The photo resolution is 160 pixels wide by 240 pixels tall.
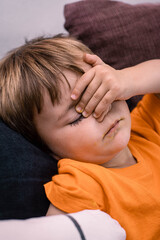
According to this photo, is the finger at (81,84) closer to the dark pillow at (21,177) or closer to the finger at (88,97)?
the finger at (88,97)

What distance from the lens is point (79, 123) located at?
75 cm

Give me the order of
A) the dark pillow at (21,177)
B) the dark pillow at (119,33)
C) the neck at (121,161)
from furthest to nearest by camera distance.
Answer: the dark pillow at (119,33) < the neck at (121,161) < the dark pillow at (21,177)

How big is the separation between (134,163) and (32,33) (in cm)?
91

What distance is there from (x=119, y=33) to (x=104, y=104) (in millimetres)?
460

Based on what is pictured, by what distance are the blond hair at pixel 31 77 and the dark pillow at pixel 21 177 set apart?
49mm

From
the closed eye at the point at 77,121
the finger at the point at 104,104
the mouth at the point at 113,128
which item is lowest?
the mouth at the point at 113,128

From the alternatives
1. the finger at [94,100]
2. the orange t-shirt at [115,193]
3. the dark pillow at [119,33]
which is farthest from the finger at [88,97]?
the dark pillow at [119,33]

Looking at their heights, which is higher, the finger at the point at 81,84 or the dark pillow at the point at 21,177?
the finger at the point at 81,84

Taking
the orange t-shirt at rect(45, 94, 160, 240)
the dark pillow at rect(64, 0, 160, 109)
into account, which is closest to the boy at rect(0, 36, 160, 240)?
the orange t-shirt at rect(45, 94, 160, 240)

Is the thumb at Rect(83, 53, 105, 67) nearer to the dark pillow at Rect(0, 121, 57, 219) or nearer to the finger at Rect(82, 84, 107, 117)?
the finger at Rect(82, 84, 107, 117)

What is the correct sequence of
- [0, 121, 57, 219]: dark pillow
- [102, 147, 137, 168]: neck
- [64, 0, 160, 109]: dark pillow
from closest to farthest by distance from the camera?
[0, 121, 57, 219]: dark pillow < [102, 147, 137, 168]: neck < [64, 0, 160, 109]: dark pillow

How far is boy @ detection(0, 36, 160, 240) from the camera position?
72 cm

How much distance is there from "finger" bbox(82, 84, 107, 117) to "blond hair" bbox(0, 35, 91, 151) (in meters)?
0.08

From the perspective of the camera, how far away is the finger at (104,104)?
75cm
